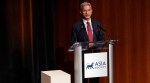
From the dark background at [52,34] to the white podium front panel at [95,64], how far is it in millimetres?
1096

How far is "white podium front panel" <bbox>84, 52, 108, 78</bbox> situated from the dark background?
1.10m

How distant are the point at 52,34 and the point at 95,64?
145 centimetres

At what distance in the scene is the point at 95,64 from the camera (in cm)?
Answer: 320

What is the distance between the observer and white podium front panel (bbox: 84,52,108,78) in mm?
3150

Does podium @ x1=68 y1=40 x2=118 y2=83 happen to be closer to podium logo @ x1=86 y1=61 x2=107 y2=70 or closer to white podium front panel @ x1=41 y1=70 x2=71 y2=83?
podium logo @ x1=86 y1=61 x2=107 y2=70

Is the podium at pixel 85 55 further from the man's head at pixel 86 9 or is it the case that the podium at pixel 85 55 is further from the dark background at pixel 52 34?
the dark background at pixel 52 34

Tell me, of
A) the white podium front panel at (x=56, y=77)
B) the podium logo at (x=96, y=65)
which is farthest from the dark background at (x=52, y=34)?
the podium logo at (x=96, y=65)
